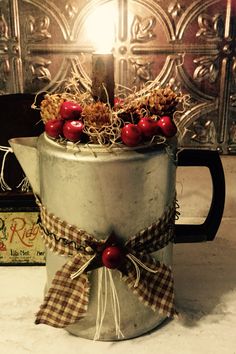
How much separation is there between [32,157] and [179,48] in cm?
50


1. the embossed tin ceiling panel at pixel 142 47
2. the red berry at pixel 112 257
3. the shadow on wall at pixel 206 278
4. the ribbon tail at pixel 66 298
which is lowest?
the shadow on wall at pixel 206 278

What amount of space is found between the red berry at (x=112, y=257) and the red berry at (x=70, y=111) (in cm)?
15

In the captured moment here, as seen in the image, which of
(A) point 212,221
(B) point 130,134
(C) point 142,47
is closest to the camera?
(B) point 130,134

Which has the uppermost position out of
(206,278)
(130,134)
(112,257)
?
(130,134)

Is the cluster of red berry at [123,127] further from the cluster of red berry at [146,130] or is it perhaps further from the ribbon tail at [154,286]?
the ribbon tail at [154,286]

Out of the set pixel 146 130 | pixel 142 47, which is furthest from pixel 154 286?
pixel 142 47

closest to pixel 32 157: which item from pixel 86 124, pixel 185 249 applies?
pixel 86 124

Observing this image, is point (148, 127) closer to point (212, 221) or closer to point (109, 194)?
point (109, 194)

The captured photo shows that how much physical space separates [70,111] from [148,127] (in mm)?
87

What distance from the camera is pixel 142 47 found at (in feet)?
3.13

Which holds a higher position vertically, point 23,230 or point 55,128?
point 55,128

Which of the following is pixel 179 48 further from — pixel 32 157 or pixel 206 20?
pixel 32 157

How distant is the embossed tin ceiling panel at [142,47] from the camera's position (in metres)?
0.93

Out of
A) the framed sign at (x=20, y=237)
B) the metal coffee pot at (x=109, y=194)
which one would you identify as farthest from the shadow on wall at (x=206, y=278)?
the framed sign at (x=20, y=237)
